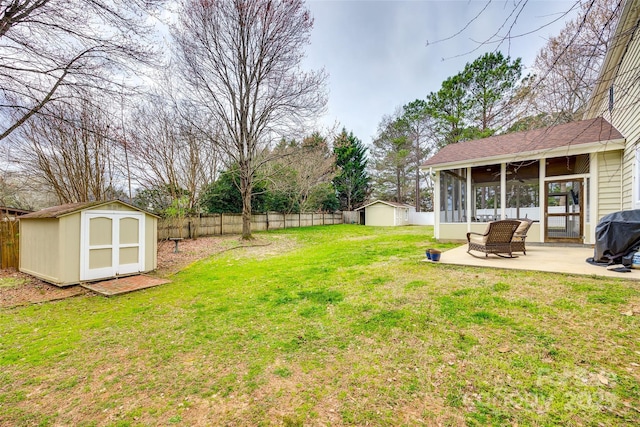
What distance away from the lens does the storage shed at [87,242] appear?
5.60 metres

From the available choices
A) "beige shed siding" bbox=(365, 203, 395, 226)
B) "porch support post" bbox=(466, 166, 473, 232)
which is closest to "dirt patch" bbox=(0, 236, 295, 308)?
"porch support post" bbox=(466, 166, 473, 232)

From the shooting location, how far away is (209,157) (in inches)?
535

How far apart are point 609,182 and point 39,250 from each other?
48.0 ft

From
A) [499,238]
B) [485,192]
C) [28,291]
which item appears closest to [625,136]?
[485,192]

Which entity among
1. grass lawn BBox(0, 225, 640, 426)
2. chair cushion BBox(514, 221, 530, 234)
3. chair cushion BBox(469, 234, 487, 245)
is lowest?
grass lawn BBox(0, 225, 640, 426)

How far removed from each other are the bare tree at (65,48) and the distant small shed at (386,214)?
2029 cm

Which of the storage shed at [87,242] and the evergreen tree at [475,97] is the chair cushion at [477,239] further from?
the evergreen tree at [475,97]

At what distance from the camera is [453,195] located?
9.52 metres

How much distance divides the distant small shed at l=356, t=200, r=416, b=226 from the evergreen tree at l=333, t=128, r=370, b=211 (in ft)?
12.6

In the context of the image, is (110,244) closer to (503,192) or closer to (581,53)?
(581,53)

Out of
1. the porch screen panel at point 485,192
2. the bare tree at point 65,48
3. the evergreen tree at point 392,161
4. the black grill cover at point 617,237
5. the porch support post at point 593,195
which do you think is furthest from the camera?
the evergreen tree at point 392,161

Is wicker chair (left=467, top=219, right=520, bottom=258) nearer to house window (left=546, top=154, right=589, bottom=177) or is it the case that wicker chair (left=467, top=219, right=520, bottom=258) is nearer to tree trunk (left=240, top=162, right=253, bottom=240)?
house window (left=546, top=154, right=589, bottom=177)

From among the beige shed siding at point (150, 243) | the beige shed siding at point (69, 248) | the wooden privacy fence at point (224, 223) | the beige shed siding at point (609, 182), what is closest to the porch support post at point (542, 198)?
the beige shed siding at point (609, 182)

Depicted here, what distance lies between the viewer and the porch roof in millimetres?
6941
